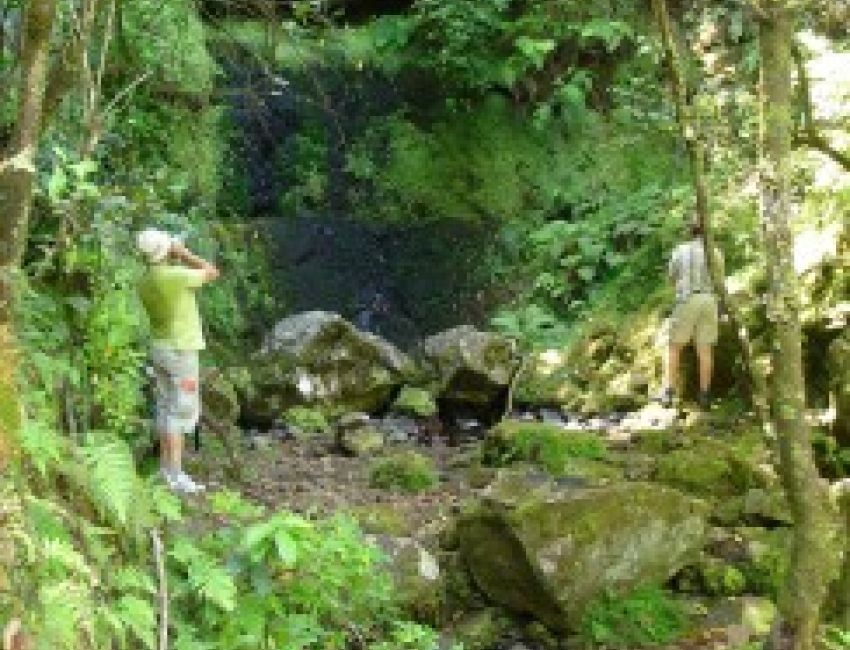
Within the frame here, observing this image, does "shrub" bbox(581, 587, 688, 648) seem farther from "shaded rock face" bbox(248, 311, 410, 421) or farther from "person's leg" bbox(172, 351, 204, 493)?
"shaded rock face" bbox(248, 311, 410, 421)

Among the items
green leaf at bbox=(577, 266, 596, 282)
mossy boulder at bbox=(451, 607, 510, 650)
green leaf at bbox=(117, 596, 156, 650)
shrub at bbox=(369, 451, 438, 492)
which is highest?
green leaf at bbox=(577, 266, 596, 282)

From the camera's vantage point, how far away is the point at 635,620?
739cm

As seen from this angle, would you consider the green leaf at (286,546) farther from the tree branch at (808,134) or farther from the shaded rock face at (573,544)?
the tree branch at (808,134)

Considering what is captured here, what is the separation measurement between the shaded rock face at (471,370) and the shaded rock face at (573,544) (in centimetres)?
489

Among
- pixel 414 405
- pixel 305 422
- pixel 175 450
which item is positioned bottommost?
pixel 305 422

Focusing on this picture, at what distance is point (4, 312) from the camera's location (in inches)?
161

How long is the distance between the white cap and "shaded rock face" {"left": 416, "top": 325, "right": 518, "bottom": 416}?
225 inches

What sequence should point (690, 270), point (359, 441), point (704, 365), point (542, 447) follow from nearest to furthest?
point (542, 447) → point (690, 270) → point (359, 441) → point (704, 365)

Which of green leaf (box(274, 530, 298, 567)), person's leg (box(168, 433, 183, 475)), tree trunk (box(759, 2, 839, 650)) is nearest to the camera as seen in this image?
green leaf (box(274, 530, 298, 567))

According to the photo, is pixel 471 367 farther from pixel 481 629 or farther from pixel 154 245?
pixel 154 245

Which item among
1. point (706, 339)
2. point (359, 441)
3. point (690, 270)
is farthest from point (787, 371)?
point (359, 441)

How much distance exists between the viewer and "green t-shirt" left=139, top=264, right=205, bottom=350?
7352 mm

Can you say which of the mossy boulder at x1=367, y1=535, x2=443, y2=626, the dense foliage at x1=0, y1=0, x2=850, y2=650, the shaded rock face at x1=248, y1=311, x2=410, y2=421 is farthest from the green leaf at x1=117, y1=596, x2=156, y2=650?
the shaded rock face at x1=248, y1=311, x2=410, y2=421

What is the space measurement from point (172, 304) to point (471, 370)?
5.59m
